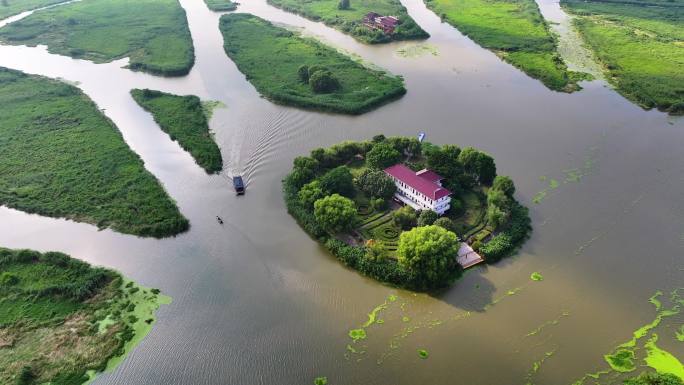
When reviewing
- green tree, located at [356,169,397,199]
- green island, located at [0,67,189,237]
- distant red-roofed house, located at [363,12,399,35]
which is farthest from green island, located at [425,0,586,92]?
green island, located at [0,67,189,237]

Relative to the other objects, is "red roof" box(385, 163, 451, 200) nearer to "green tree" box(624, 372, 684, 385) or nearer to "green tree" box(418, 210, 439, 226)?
"green tree" box(418, 210, 439, 226)

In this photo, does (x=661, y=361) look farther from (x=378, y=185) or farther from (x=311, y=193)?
(x=311, y=193)

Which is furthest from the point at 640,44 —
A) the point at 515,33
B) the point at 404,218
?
the point at 404,218

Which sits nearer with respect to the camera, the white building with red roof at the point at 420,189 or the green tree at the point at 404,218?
the green tree at the point at 404,218

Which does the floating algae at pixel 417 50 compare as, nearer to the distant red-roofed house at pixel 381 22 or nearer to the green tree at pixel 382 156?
the distant red-roofed house at pixel 381 22

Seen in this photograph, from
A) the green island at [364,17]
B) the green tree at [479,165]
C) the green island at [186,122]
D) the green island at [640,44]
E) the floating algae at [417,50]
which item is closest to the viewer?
the green tree at [479,165]

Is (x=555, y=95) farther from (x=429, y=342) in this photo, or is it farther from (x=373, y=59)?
(x=429, y=342)

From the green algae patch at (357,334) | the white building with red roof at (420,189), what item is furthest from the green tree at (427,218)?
the green algae patch at (357,334)
